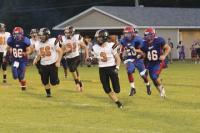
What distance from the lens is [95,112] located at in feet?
44.1

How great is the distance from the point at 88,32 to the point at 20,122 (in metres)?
38.6

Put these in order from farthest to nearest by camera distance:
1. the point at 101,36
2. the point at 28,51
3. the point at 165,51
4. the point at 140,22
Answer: the point at 140,22 < the point at 28,51 < the point at 165,51 < the point at 101,36

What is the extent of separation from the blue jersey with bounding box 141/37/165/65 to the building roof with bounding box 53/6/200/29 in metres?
31.4

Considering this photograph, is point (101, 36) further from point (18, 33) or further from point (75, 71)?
point (75, 71)

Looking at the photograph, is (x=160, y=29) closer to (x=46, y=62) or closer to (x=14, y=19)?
(x=14, y=19)

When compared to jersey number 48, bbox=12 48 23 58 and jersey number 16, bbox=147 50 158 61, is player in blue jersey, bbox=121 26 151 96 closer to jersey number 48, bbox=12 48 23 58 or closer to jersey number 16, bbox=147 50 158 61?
jersey number 16, bbox=147 50 158 61

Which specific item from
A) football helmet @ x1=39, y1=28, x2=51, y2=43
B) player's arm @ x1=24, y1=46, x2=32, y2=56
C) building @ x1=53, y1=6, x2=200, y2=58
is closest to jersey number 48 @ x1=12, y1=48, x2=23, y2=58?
player's arm @ x1=24, y1=46, x2=32, y2=56

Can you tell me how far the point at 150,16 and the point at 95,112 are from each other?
1504 inches

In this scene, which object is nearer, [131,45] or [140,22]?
[131,45]

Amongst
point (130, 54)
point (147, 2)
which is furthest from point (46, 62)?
point (147, 2)

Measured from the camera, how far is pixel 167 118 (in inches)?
484

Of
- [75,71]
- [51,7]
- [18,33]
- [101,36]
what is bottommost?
[75,71]

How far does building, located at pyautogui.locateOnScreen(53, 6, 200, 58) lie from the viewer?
4819cm

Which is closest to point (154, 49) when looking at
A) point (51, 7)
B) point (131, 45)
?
point (131, 45)
